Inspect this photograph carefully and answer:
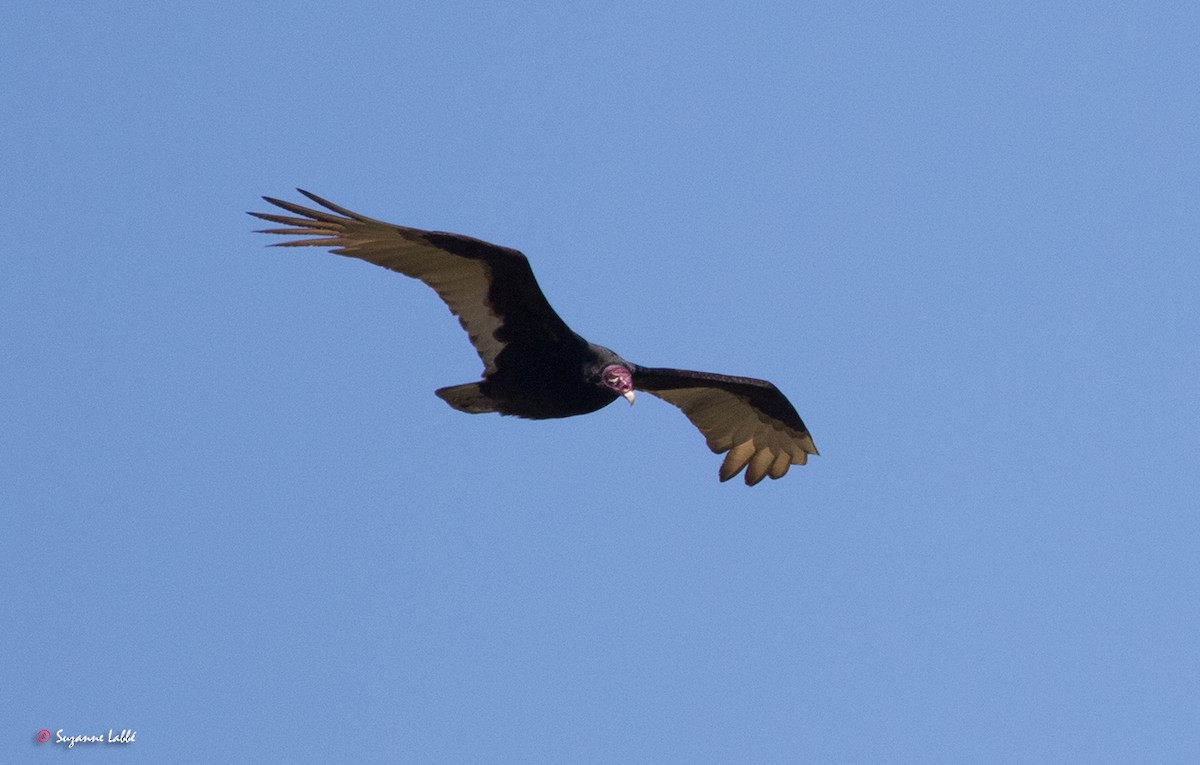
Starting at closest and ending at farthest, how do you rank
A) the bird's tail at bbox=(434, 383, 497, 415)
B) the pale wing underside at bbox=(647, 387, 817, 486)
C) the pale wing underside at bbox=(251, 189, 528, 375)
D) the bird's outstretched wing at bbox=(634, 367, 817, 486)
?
the pale wing underside at bbox=(251, 189, 528, 375)
the bird's tail at bbox=(434, 383, 497, 415)
the bird's outstretched wing at bbox=(634, 367, 817, 486)
the pale wing underside at bbox=(647, 387, 817, 486)

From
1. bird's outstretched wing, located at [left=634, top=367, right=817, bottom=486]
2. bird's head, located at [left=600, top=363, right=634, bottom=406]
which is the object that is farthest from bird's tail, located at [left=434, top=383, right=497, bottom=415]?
bird's outstretched wing, located at [left=634, top=367, right=817, bottom=486]

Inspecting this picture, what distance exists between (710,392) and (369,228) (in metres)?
3.63

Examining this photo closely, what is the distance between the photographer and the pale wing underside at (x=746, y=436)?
13117mm

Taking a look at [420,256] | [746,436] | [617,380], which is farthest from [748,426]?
[420,256]

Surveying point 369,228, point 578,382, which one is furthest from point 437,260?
point 578,382

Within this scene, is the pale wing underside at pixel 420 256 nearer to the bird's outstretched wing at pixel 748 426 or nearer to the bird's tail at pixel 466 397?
the bird's tail at pixel 466 397

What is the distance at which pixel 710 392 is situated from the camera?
42.7 feet

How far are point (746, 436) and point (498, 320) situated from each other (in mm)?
3079

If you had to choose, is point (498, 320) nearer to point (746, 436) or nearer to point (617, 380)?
point (617, 380)

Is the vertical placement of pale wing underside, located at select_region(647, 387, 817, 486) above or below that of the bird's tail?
above

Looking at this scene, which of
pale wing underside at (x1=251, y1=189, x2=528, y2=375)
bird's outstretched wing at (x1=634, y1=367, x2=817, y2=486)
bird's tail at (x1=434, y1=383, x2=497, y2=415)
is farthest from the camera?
bird's outstretched wing at (x1=634, y1=367, x2=817, y2=486)

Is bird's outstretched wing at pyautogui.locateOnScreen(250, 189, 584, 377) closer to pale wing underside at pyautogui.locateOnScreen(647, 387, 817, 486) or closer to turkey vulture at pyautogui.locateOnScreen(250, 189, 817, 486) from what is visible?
turkey vulture at pyautogui.locateOnScreen(250, 189, 817, 486)

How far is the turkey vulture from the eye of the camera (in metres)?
10.5

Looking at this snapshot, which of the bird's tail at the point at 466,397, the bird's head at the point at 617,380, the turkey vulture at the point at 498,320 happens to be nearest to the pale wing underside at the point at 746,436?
the turkey vulture at the point at 498,320
